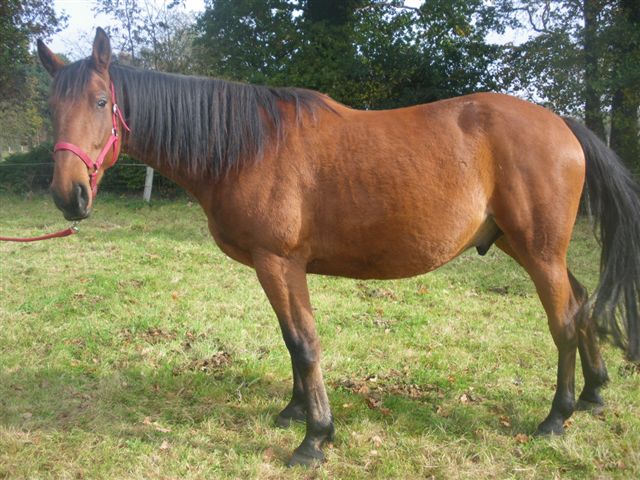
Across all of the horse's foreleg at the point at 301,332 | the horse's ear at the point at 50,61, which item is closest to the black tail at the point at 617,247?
the horse's foreleg at the point at 301,332

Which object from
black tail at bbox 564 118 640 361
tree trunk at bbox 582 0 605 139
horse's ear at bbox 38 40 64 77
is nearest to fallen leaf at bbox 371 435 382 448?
black tail at bbox 564 118 640 361

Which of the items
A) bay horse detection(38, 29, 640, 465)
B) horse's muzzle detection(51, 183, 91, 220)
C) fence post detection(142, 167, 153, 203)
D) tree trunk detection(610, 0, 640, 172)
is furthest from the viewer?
fence post detection(142, 167, 153, 203)

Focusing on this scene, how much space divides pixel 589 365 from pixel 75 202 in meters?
3.48

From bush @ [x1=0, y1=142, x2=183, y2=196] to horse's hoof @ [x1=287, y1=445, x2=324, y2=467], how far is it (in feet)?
45.3

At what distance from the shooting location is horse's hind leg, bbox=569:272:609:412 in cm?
336

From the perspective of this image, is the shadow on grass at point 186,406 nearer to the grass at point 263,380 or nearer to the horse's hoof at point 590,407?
the grass at point 263,380

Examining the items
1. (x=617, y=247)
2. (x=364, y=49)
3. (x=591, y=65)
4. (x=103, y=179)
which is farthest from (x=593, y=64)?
(x=103, y=179)

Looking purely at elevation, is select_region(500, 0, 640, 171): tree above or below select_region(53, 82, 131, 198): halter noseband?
above

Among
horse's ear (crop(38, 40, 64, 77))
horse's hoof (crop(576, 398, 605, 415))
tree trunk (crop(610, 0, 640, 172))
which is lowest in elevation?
horse's hoof (crop(576, 398, 605, 415))

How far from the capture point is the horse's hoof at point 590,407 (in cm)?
340

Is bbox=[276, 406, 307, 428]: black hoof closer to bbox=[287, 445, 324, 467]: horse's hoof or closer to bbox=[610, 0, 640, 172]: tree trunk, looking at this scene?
bbox=[287, 445, 324, 467]: horse's hoof

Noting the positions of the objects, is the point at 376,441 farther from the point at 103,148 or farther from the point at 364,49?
the point at 364,49

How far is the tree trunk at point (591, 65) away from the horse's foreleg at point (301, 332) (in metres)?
11.0

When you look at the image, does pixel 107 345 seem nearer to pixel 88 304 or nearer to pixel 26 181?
pixel 88 304
